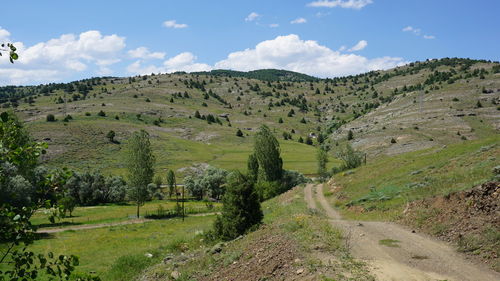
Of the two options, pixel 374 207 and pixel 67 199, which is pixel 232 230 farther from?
pixel 67 199

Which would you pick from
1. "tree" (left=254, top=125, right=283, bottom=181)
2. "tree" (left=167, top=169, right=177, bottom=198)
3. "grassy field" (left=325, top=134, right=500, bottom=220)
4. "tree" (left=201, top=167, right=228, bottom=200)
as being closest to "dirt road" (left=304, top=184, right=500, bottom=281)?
"grassy field" (left=325, top=134, right=500, bottom=220)

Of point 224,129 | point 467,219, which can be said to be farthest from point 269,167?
point 224,129

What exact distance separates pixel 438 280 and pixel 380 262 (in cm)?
240

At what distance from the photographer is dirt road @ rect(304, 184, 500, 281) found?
13.6 meters

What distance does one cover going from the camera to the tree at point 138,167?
6291 centimetres

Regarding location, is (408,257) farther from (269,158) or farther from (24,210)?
(269,158)

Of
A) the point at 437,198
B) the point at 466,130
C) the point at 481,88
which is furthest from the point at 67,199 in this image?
the point at 481,88

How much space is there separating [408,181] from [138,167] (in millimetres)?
46891

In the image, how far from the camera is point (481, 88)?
157000 mm

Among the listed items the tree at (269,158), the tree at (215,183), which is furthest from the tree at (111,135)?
the tree at (269,158)

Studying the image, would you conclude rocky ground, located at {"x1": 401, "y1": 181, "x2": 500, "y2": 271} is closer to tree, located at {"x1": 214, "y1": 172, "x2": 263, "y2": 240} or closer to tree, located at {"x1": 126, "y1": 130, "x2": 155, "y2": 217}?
tree, located at {"x1": 214, "y1": 172, "x2": 263, "y2": 240}

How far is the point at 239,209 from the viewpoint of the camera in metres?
25.5

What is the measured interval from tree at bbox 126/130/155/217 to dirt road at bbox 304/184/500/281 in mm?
48485

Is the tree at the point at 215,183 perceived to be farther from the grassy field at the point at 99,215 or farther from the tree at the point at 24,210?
the tree at the point at 24,210
